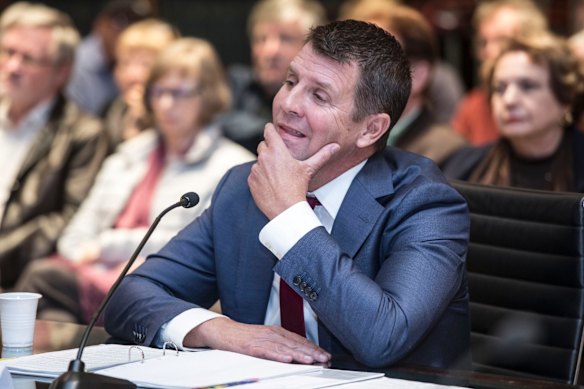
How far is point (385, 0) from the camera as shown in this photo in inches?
207

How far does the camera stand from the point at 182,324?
84.1 inches

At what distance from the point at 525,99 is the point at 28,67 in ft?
7.32

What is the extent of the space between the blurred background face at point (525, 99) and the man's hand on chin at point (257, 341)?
2.19 metres

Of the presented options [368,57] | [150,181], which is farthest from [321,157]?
[150,181]

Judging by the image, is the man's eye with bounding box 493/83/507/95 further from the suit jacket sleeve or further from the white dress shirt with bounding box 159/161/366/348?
the white dress shirt with bounding box 159/161/366/348

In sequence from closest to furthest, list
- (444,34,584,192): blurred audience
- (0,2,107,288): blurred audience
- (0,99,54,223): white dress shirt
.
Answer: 1. (444,34,584,192): blurred audience
2. (0,2,107,288): blurred audience
3. (0,99,54,223): white dress shirt

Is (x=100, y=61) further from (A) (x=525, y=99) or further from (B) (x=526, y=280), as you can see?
(B) (x=526, y=280)

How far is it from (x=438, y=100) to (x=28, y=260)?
238 cm

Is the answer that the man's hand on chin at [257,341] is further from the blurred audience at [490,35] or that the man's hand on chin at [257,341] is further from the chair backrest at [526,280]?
the blurred audience at [490,35]

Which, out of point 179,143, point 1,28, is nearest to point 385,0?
point 179,143

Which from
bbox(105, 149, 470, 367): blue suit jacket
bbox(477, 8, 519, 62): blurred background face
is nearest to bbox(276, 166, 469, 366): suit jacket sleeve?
bbox(105, 149, 470, 367): blue suit jacket

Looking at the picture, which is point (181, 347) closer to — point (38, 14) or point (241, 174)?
point (241, 174)

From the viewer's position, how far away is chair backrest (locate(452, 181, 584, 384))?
2.40 meters

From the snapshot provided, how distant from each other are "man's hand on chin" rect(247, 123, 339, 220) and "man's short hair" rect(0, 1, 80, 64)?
2927mm
